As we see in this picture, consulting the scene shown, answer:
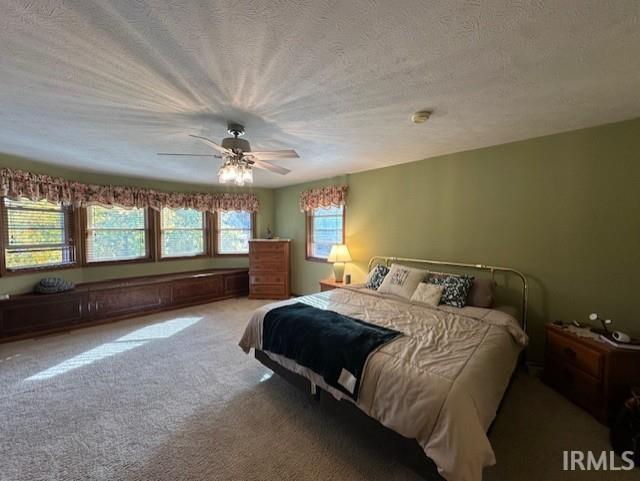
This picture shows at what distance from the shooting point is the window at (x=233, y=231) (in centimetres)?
579

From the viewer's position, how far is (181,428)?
1.99m

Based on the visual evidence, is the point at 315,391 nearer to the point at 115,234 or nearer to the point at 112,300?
the point at 112,300

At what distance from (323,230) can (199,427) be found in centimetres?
369

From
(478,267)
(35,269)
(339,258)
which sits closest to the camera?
(478,267)

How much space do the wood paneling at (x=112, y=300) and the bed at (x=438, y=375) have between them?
2810 mm

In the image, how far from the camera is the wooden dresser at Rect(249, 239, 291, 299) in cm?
536

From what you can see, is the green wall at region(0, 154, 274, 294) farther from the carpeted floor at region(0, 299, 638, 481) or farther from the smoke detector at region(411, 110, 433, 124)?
the smoke detector at region(411, 110, 433, 124)

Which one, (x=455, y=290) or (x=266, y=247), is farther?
(x=266, y=247)

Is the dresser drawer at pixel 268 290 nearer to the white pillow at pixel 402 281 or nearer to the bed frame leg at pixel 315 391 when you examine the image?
the white pillow at pixel 402 281

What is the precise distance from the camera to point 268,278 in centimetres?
539

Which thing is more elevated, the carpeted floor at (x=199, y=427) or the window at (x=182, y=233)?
the window at (x=182, y=233)

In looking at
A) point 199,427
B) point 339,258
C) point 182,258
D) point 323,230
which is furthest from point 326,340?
point 182,258

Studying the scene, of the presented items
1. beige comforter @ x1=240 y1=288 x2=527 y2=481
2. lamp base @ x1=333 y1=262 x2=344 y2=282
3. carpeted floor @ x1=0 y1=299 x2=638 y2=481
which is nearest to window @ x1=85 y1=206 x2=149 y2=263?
carpeted floor @ x1=0 y1=299 x2=638 y2=481

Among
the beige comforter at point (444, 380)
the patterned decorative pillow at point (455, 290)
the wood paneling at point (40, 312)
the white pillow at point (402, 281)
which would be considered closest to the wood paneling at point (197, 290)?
the wood paneling at point (40, 312)
